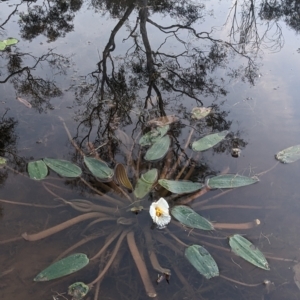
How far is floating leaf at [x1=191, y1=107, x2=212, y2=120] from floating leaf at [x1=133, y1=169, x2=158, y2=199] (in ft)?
1.93

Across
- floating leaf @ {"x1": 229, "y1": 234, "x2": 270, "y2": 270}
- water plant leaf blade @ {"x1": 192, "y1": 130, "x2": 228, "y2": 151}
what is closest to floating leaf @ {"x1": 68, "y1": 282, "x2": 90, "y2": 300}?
floating leaf @ {"x1": 229, "y1": 234, "x2": 270, "y2": 270}

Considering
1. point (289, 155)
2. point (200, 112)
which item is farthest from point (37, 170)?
point (289, 155)

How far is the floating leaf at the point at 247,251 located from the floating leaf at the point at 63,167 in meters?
0.77

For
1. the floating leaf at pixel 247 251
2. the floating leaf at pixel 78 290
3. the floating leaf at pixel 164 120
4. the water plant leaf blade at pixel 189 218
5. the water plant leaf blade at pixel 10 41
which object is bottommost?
the floating leaf at pixel 78 290

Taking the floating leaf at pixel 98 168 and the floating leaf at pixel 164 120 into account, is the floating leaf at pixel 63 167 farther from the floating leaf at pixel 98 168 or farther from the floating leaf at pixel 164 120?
the floating leaf at pixel 164 120

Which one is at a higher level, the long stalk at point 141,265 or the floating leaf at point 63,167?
the floating leaf at point 63,167

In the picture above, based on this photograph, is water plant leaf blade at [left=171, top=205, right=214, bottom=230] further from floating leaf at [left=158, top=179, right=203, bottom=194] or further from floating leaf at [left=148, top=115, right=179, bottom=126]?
floating leaf at [left=148, top=115, right=179, bottom=126]

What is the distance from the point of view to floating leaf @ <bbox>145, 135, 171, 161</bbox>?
185 cm

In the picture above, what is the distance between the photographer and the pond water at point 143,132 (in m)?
1.46

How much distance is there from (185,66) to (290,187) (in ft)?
4.06

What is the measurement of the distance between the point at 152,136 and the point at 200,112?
41 cm

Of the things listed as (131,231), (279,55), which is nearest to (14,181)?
(131,231)

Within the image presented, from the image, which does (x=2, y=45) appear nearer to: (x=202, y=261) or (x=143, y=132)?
(x=143, y=132)

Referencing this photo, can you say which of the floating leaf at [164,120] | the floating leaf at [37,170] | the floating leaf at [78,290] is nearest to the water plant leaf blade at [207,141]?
the floating leaf at [164,120]
